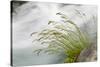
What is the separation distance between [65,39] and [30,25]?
436 mm

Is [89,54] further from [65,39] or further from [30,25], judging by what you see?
[30,25]

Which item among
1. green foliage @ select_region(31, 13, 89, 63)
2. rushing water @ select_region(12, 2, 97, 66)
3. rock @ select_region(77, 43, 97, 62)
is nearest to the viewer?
rushing water @ select_region(12, 2, 97, 66)

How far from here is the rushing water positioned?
7.00ft

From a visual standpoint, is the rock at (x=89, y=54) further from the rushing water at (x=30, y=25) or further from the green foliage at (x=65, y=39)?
the rushing water at (x=30, y=25)

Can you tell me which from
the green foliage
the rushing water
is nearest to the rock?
the green foliage

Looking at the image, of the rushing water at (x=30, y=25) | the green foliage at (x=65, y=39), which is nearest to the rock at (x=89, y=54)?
the green foliage at (x=65, y=39)

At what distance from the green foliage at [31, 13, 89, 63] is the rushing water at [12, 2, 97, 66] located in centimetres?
6

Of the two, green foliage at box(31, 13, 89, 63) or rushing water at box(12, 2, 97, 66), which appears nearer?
rushing water at box(12, 2, 97, 66)

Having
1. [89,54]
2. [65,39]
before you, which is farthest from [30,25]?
[89,54]

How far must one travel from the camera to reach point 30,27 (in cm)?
219

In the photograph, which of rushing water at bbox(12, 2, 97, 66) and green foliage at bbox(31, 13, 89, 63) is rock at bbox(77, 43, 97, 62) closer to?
green foliage at bbox(31, 13, 89, 63)

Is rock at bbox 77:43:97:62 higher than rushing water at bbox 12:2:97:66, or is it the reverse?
rushing water at bbox 12:2:97:66

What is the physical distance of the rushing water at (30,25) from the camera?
7.00 feet

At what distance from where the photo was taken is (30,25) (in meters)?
2.19
